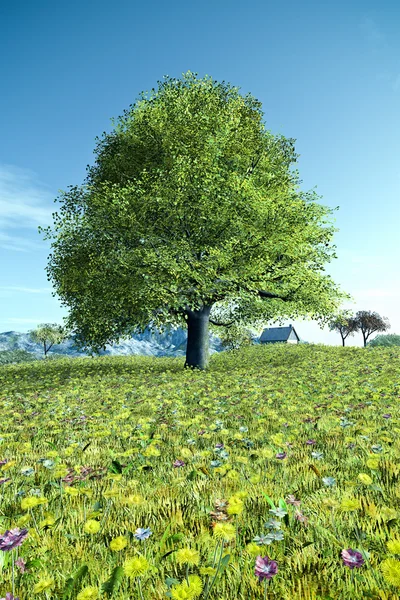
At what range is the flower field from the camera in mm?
2188

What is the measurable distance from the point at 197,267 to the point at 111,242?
4.49m

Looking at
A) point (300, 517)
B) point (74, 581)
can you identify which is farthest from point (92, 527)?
point (300, 517)

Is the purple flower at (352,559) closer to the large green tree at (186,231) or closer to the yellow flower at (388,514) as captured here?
the yellow flower at (388,514)

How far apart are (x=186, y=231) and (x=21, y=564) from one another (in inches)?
680

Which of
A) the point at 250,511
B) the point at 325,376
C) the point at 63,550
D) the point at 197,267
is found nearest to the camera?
the point at 63,550

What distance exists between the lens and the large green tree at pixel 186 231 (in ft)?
57.5

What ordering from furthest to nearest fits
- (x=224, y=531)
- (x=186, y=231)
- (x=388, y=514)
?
1. (x=186, y=231)
2. (x=388, y=514)
3. (x=224, y=531)

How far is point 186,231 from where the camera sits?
62.2ft

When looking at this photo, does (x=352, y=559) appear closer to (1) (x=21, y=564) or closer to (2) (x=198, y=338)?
(1) (x=21, y=564)

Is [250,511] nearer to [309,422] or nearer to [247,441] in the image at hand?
[247,441]

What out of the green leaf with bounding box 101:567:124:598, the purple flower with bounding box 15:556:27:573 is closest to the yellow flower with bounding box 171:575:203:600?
the green leaf with bounding box 101:567:124:598

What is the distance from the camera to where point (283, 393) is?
1034cm

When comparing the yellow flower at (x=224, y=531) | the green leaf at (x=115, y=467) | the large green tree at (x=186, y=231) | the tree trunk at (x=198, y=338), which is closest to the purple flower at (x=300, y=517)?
the yellow flower at (x=224, y=531)

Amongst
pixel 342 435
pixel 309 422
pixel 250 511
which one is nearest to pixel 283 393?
pixel 309 422
